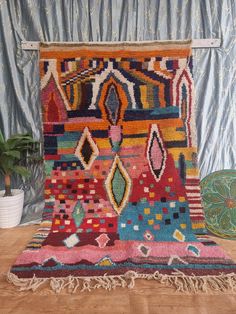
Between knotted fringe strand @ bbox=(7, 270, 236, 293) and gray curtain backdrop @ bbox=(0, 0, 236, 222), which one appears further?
gray curtain backdrop @ bbox=(0, 0, 236, 222)

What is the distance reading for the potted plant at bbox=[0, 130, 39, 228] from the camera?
1.71 m

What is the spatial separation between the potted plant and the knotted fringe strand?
23.5 inches

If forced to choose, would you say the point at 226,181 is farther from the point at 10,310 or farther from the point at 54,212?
the point at 10,310

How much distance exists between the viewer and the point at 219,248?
146 cm

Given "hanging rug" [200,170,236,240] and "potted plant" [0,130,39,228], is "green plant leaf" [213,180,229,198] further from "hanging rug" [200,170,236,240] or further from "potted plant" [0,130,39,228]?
"potted plant" [0,130,39,228]

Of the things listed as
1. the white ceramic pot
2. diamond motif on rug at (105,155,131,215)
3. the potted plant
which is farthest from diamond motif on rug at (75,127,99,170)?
the white ceramic pot

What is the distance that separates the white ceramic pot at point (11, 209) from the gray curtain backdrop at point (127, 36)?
110 millimetres

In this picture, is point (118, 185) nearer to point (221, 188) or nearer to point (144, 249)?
point (144, 249)

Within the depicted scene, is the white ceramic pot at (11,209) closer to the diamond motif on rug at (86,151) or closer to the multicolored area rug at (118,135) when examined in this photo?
the multicolored area rug at (118,135)

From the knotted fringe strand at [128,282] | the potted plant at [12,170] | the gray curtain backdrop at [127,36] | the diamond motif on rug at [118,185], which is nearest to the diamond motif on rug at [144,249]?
the knotted fringe strand at [128,282]

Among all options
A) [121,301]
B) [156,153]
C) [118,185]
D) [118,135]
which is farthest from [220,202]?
[121,301]

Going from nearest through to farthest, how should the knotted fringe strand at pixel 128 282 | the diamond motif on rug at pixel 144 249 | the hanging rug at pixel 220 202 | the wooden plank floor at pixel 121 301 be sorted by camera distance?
the wooden plank floor at pixel 121 301 → the knotted fringe strand at pixel 128 282 → the diamond motif on rug at pixel 144 249 → the hanging rug at pixel 220 202

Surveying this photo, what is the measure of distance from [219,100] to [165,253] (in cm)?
119

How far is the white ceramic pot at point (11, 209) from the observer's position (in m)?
1.74
